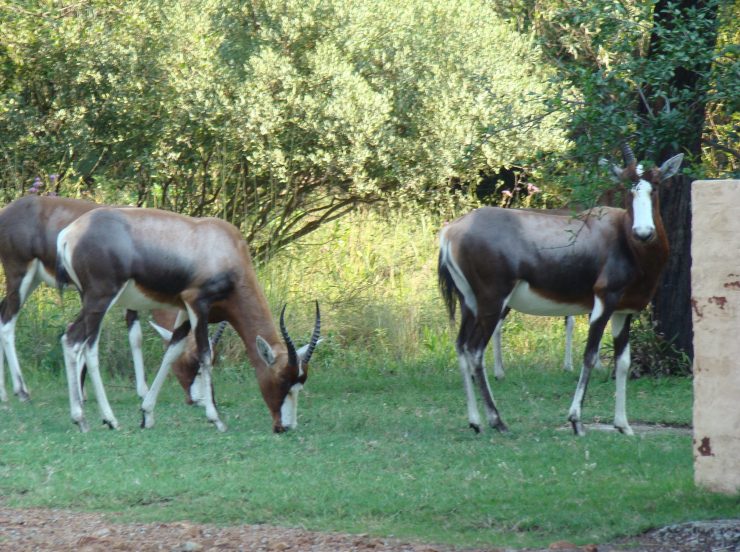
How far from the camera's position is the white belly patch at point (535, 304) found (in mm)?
10039

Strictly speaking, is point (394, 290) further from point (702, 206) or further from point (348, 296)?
point (702, 206)

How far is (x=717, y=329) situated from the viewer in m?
6.84

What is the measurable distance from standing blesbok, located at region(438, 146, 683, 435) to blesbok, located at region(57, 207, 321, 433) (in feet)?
4.89

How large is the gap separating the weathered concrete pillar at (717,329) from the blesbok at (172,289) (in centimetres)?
422

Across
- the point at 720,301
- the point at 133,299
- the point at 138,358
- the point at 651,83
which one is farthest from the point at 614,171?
the point at 138,358

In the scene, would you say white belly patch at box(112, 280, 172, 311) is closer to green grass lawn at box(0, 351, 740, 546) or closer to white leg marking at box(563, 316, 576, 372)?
green grass lawn at box(0, 351, 740, 546)

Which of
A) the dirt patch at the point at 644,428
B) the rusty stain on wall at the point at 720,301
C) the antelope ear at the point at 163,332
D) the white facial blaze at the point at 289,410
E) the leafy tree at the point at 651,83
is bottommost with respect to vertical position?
the dirt patch at the point at 644,428

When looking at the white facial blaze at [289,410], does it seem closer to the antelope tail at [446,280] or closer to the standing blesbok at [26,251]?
the antelope tail at [446,280]

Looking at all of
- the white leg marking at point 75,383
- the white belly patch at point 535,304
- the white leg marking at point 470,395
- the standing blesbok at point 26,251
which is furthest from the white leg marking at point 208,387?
the white belly patch at point 535,304

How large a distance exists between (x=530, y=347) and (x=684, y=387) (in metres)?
3.36

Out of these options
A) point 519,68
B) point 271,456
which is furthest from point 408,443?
point 519,68

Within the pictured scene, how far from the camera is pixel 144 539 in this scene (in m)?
6.61

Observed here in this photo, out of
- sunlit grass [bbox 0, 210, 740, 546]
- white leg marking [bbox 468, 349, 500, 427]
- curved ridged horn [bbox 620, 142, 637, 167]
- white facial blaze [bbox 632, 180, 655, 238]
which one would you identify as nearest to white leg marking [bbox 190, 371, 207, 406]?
sunlit grass [bbox 0, 210, 740, 546]

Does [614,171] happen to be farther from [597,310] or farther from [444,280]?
[444,280]
